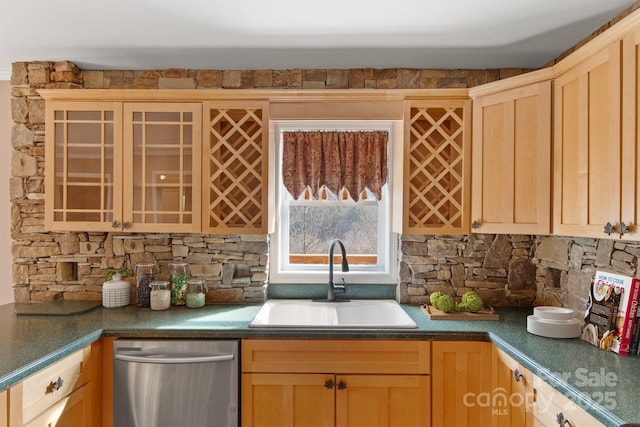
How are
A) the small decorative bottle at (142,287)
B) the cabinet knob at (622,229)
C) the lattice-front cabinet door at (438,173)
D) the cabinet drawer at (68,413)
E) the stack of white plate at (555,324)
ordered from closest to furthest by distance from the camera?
the cabinet knob at (622,229) < the cabinet drawer at (68,413) < the stack of white plate at (555,324) < the lattice-front cabinet door at (438,173) < the small decorative bottle at (142,287)

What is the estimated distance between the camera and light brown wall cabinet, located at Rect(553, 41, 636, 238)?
155 centimetres

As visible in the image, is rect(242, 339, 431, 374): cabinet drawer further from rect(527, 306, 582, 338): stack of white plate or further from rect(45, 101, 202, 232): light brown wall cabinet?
rect(45, 101, 202, 232): light brown wall cabinet

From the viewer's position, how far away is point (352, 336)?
6.55 ft

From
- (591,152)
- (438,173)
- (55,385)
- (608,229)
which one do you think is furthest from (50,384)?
(591,152)

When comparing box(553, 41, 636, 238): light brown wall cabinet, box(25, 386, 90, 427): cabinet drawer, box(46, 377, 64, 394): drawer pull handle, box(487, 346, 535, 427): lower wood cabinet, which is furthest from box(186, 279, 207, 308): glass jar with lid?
box(553, 41, 636, 238): light brown wall cabinet

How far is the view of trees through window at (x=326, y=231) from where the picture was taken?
2820 mm

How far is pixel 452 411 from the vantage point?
199 cm

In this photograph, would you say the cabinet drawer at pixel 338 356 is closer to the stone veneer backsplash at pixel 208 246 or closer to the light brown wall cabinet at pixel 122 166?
the stone veneer backsplash at pixel 208 246

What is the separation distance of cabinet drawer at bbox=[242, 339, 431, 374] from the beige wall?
1.94 metres

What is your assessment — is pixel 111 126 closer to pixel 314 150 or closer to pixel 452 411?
pixel 314 150

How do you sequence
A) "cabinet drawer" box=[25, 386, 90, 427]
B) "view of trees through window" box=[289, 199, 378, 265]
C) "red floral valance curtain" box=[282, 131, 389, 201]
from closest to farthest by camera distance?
"cabinet drawer" box=[25, 386, 90, 427] < "red floral valance curtain" box=[282, 131, 389, 201] < "view of trees through window" box=[289, 199, 378, 265]

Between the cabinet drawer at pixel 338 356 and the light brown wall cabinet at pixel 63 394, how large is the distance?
2.43 ft

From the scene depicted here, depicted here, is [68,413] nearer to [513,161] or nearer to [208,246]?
[208,246]

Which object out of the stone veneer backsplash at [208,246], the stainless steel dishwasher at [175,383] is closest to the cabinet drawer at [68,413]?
the stainless steel dishwasher at [175,383]
